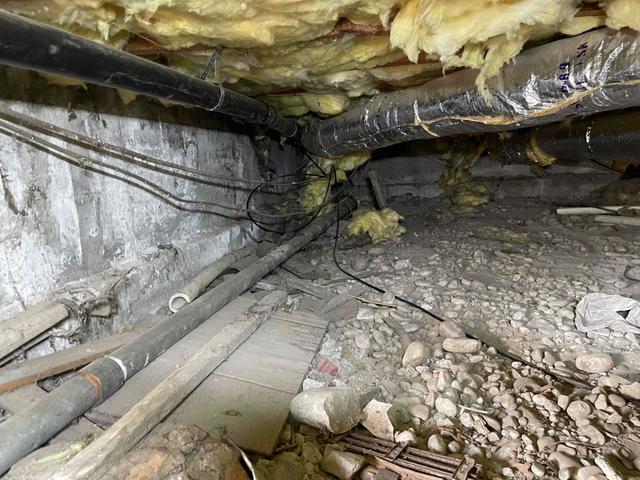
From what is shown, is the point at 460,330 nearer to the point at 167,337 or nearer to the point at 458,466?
the point at 458,466

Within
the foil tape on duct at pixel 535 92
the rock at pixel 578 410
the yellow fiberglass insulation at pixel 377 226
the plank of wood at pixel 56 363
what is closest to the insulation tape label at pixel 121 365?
the plank of wood at pixel 56 363

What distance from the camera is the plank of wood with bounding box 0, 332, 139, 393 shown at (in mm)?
1246

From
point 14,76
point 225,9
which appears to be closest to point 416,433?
point 225,9

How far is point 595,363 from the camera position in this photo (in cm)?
149

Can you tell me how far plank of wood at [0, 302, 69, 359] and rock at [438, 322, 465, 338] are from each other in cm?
169

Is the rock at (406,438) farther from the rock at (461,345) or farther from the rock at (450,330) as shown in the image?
the rock at (450,330)

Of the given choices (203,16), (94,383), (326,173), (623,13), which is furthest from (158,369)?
(326,173)

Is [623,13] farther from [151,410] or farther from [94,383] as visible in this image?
[94,383]

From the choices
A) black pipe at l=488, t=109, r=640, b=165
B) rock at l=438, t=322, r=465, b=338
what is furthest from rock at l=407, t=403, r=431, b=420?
black pipe at l=488, t=109, r=640, b=165

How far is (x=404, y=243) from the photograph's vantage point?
330cm

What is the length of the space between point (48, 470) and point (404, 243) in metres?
2.83

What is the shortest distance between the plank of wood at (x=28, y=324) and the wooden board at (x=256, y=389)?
Result: 0.62 metres

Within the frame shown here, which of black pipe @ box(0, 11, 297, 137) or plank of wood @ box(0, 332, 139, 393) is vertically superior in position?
black pipe @ box(0, 11, 297, 137)

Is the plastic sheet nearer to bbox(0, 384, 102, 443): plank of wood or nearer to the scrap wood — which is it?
the scrap wood
